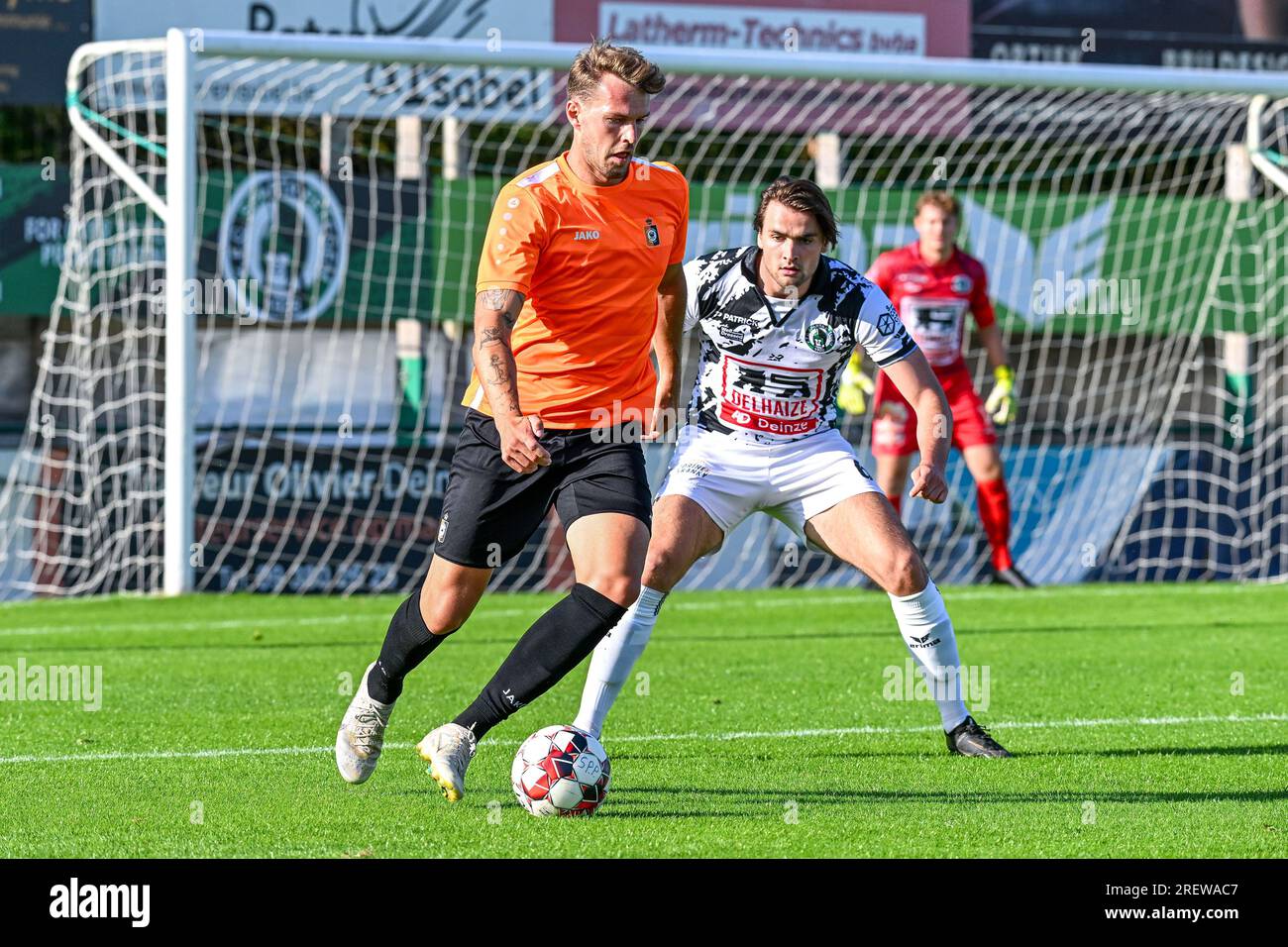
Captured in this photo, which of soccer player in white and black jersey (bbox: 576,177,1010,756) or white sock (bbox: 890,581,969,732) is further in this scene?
white sock (bbox: 890,581,969,732)

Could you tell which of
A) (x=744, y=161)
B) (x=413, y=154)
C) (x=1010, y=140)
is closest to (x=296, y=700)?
(x=413, y=154)

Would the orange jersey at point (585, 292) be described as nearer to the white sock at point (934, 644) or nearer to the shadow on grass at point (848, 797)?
the shadow on grass at point (848, 797)

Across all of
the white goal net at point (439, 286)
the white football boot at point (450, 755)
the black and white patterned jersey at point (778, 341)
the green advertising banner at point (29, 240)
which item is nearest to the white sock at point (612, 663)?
the white football boot at point (450, 755)

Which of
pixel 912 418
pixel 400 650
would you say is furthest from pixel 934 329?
pixel 400 650

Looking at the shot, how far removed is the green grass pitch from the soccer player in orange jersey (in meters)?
0.40

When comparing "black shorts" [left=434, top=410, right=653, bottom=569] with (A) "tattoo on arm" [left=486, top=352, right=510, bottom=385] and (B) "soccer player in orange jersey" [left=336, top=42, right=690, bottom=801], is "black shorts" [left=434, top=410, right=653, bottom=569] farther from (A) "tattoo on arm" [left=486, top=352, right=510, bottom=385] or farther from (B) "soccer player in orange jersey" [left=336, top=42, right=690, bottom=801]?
(A) "tattoo on arm" [left=486, top=352, right=510, bottom=385]

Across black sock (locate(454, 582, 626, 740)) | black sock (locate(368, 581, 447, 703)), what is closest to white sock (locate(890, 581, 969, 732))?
black sock (locate(454, 582, 626, 740))

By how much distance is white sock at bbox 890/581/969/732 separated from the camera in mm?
6121

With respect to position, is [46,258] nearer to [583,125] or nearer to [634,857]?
[583,125]

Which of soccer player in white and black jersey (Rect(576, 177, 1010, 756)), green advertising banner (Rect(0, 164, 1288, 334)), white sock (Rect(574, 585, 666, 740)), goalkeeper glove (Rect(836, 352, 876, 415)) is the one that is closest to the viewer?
white sock (Rect(574, 585, 666, 740))

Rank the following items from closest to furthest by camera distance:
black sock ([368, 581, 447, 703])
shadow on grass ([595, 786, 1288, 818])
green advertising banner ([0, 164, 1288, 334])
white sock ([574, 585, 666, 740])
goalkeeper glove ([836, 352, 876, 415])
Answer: shadow on grass ([595, 786, 1288, 818]) → black sock ([368, 581, 447, 703]) → white sock ([574, 585, 666, 740]) → goalkeeper glove ([836, 352, 876, 415]) → green advertising banner ([0, 164, 1288, 334])

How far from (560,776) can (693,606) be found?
21.6ft

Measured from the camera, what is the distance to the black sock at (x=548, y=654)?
5109mm

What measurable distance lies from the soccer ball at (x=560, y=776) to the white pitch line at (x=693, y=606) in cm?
565
